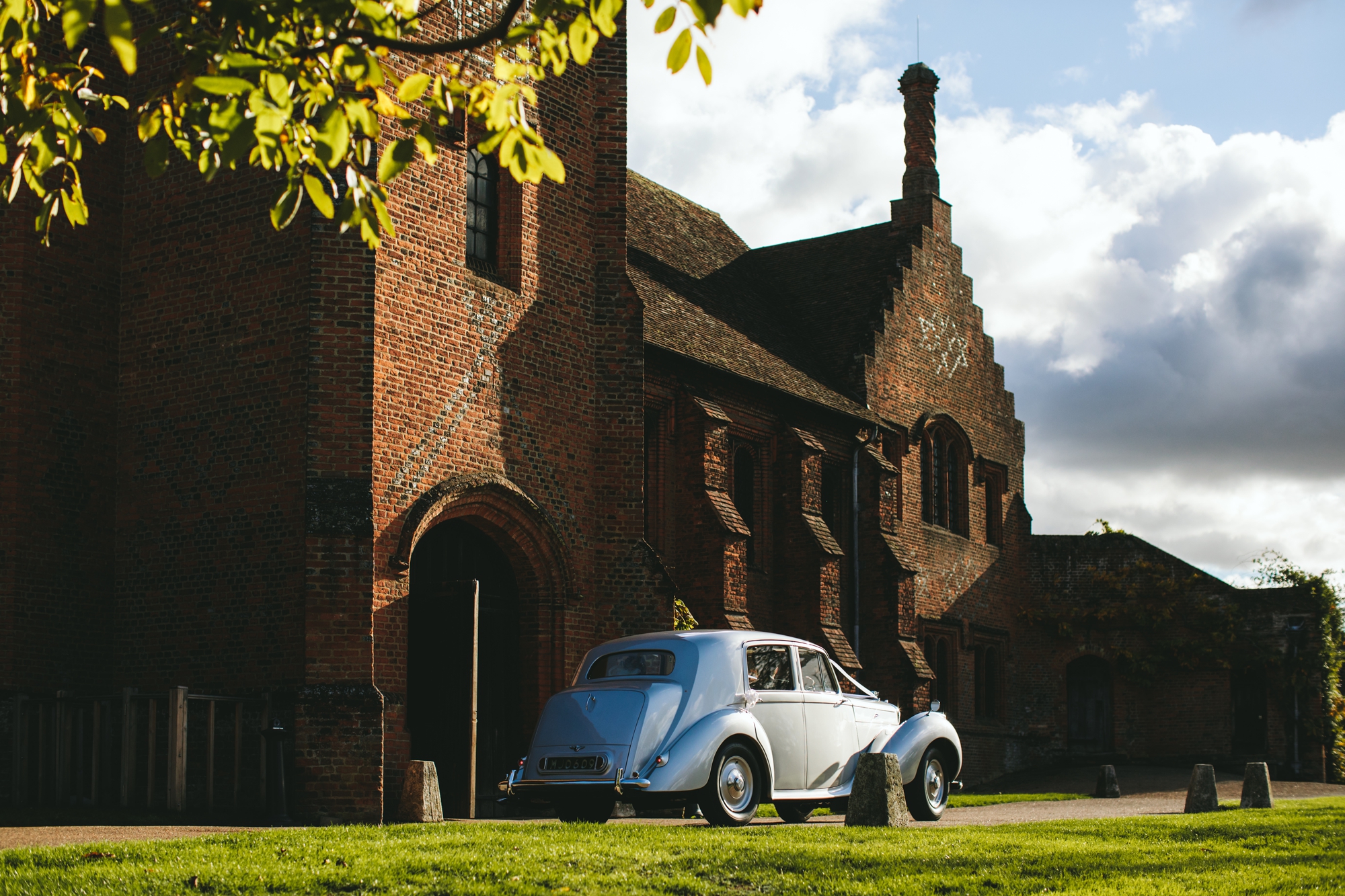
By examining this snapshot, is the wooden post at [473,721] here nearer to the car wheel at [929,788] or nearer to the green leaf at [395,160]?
the car wheel at [929,788]

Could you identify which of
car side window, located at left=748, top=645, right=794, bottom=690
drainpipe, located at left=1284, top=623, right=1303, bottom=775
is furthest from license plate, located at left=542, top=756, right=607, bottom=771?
drainpipe, located at left=1284, top=623, right=1303, bottom=775

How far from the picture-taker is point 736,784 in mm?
12242

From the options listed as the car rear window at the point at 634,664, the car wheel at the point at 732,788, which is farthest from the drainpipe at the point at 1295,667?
the car rear window at the point at 634,664

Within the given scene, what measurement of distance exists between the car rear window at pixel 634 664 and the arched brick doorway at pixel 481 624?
1864 mm

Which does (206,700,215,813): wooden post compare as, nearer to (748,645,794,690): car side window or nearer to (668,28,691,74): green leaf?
(748,645,794,690): car side window

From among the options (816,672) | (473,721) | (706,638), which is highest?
(706,638)

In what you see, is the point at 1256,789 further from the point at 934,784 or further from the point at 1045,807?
the point at 934,784

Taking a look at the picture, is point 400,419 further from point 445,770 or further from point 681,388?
point 681,388

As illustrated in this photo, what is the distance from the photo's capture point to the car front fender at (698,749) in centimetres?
1164

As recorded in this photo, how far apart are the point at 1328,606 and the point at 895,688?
10235 mm

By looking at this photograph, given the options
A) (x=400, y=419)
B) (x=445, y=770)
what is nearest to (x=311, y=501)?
(x=400, y=419)

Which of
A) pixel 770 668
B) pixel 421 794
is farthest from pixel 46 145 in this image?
pixel 770 668

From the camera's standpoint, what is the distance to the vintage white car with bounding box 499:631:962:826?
468 inches

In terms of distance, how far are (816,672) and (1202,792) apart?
5.12m
